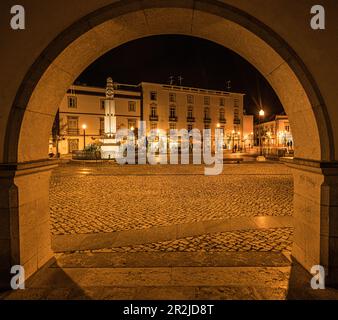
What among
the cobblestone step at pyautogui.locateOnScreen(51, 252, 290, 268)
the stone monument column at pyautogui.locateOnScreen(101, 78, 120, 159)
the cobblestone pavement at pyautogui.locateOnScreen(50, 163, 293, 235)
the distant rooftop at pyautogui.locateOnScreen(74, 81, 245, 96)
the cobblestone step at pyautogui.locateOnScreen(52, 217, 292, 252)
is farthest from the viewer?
the distant rooftop at pyautogui.locateOnScreen(74, 81, 245, 96)

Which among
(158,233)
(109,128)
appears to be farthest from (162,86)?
(158,233)

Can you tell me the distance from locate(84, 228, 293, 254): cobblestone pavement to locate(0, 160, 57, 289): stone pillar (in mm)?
1347

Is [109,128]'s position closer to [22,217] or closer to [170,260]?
[170,260]

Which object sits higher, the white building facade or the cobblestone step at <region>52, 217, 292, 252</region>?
the white building facade

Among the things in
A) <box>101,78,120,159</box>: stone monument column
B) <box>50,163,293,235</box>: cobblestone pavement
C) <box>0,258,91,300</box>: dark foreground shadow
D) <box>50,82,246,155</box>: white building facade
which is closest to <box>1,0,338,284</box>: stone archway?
<box>0,258,91,300</box>: dark foreground shadow

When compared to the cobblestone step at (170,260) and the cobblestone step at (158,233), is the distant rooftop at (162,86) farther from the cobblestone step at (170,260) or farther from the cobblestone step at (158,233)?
the cobblestone step at (170,260)

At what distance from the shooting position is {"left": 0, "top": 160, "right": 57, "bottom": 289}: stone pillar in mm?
3814

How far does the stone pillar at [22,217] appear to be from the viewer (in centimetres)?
381

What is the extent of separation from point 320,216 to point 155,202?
6.11 m

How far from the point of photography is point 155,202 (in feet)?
30.9

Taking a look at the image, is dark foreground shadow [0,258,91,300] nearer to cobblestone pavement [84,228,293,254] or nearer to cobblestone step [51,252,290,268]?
cobblestone step [51,252,290,268]

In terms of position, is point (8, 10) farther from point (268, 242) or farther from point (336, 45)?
point (268, 242)

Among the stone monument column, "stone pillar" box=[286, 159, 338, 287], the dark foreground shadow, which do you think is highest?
the stone monument column

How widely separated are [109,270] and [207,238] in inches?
91.0
